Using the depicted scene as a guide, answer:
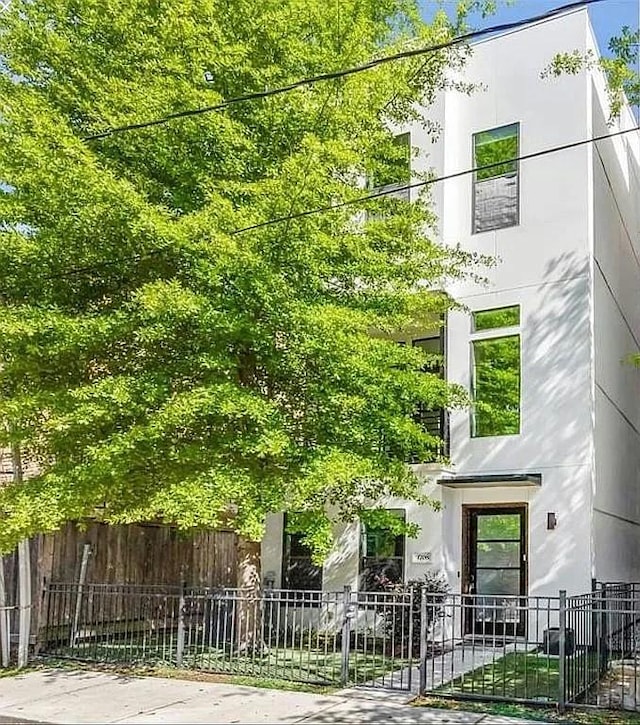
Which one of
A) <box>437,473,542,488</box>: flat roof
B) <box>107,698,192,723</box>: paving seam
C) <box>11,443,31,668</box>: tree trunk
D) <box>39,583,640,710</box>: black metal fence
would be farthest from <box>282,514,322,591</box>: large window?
<box>107,698,192,723</box>: paving seam

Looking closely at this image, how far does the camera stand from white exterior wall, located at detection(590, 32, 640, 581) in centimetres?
1316

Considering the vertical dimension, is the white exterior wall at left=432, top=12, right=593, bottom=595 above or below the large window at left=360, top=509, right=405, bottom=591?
above

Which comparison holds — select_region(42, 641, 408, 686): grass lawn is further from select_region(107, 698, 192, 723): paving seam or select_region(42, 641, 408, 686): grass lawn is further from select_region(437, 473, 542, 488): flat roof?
select_region(437, 473, 542, 488): flat roof

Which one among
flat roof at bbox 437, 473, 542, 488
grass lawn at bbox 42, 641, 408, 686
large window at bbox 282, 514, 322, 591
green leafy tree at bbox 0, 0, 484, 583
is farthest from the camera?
large window at bbox 282, 514, 322, 591

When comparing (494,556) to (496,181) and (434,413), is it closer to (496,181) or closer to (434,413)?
(434,413)

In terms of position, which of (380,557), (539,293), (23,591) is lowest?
(23,591)

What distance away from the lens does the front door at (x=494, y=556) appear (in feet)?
42.3

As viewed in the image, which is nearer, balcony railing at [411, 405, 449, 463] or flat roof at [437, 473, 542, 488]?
flat roof at [437, 473, 542, 488]

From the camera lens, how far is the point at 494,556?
13.3 m

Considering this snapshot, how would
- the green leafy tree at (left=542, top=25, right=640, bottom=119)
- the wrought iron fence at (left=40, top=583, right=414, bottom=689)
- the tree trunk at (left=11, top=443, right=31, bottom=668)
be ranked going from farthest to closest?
the green leafy tree at (left=542, top=25, right=640, bottom=119) < the tree trunk at (left=11, top=443, right=31, bottom=668) < the wrought iron fence at (left=40, top=583, right=414, bottom=689)

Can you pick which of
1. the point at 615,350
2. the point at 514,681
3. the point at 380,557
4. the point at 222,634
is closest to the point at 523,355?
the point at 615,350

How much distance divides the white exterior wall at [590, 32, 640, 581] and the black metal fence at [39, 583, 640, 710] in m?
1.33

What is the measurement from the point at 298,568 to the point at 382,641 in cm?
328

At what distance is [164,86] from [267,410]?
397 centimetres
